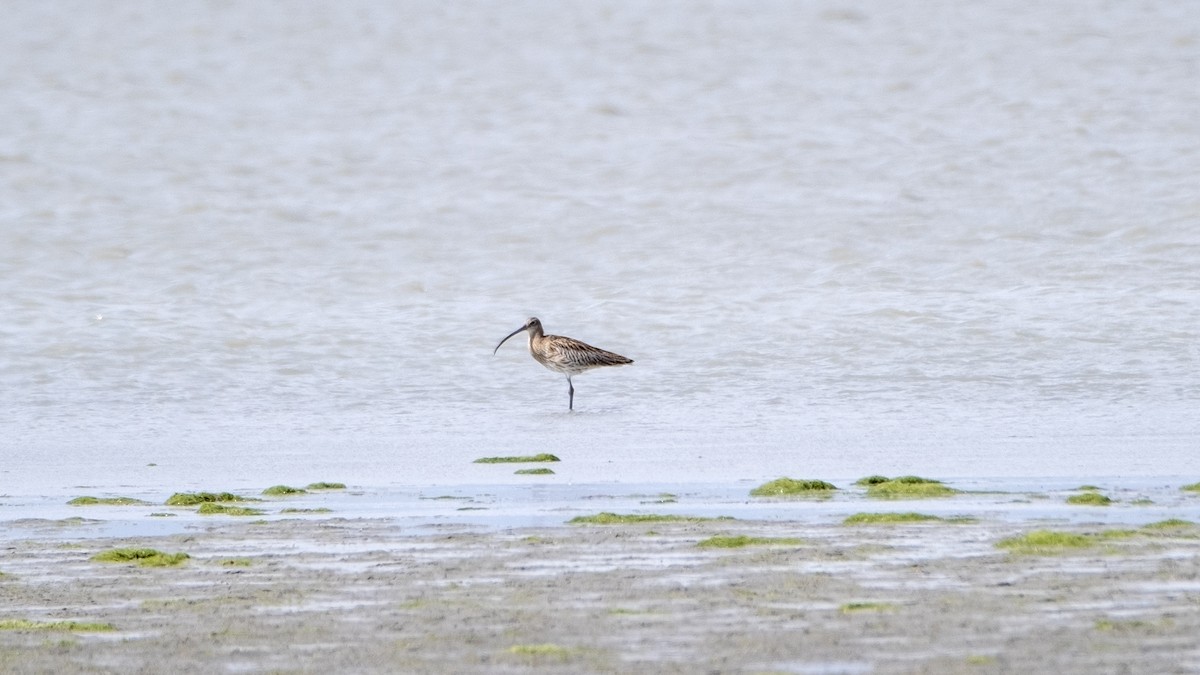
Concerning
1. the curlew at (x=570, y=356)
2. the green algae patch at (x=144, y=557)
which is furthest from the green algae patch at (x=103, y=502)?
the curlew at (x=570, y=356)

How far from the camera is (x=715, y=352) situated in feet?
48.9

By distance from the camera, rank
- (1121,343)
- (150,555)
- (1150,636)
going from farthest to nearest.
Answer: (1121,343)
(150,555)
(1150,636)

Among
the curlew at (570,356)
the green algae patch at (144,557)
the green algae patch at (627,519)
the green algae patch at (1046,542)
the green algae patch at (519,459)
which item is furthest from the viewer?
the curlew at (570,356)

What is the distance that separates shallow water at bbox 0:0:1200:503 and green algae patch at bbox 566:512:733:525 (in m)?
1.36

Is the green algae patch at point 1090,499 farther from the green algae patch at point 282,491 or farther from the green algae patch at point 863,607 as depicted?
the green algae patch at point 282,491

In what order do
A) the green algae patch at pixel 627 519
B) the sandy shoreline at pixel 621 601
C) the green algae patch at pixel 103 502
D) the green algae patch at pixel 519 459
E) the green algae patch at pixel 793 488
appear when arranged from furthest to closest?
the green algae patch at pixel 519 459 → the green algae patch at pixel 103 502 → the green algae patch at pixel 793 488 → the green algae patch at pixel 627 519 → the sandy shoreline at pixel 621 601

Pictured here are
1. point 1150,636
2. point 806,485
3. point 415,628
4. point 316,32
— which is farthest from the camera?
point 316,32

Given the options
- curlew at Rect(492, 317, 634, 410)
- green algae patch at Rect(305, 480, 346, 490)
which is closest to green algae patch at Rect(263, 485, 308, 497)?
green algae patch at Rect(305, 480, 346, 490)

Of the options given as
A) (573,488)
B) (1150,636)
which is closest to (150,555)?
(573,488)

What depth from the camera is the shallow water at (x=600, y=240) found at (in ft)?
34.7

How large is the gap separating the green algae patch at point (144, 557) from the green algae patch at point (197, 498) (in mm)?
1616

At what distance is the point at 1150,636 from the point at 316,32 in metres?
30.2

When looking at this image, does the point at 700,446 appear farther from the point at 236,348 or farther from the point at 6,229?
the point at 6,229

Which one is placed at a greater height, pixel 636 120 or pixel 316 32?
pixel 316 32
